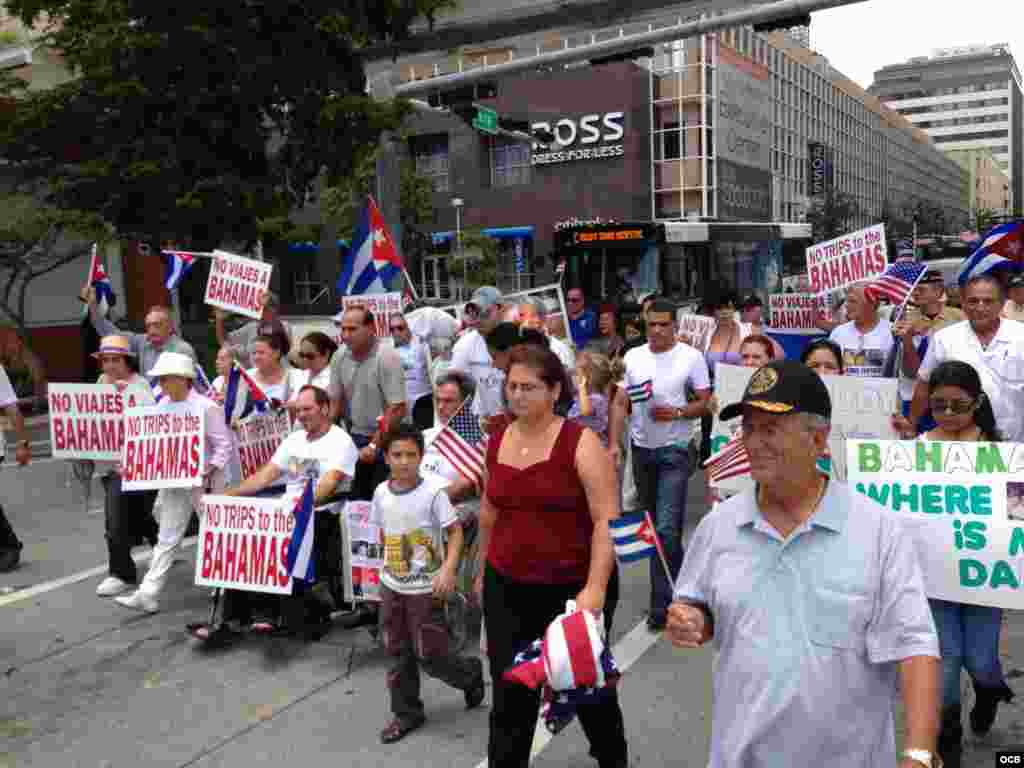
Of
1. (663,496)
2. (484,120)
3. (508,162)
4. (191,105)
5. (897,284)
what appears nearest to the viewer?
(663,496)

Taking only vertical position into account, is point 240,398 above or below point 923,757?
above

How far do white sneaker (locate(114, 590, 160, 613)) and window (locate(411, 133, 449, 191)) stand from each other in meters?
44.5

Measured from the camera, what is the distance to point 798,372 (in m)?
2.48

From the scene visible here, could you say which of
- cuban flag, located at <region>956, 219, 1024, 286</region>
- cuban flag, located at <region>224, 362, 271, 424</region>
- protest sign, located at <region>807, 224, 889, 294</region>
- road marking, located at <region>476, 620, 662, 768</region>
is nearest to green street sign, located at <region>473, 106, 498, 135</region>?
protest sign, located at <region>807, 224, 889, 294</region>

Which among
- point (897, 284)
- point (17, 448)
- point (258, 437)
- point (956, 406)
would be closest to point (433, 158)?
point (897, 284)

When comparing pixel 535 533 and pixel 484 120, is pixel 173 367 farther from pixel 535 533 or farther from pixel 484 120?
pixel 484 120

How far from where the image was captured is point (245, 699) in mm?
5352

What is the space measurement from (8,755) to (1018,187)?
168637 millimetres

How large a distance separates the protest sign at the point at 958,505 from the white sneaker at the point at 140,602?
4584 mm

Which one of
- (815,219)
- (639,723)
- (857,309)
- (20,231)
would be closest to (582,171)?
(815,219)

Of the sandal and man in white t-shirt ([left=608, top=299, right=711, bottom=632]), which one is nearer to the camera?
the sandal

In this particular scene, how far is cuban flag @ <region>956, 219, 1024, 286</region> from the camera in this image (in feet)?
23.7

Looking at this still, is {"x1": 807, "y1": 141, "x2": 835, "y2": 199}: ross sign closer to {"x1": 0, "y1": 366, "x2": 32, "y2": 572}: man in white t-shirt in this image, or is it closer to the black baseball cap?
{"x1": 0, "y1": 366, "x2": 32, "y2": 572}: man in white t-shirt

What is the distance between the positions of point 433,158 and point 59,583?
44.8 meters
